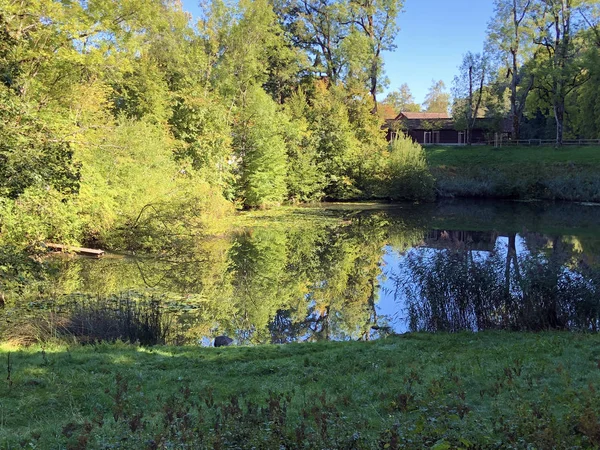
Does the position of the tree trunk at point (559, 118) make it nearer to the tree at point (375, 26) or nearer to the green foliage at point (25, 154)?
the tree at point (375, 26)

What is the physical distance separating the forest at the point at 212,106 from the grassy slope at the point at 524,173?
4310 millimetres

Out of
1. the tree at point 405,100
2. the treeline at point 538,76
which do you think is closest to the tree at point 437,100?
the tree at point 405,100

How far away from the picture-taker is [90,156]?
1706cm

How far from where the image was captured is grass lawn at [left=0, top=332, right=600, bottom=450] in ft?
10.9

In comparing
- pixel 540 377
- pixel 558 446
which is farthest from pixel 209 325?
pixel 558 446

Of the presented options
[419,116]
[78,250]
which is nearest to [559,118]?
[419,116]

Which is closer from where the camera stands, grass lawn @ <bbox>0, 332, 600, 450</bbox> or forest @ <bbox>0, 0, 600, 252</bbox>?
grass lawn @ <bbox>0, 332, 600, 450</bbox>

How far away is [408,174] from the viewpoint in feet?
123

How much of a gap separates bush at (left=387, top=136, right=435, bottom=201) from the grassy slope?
2.57 meters

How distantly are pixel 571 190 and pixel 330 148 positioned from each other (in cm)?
1782

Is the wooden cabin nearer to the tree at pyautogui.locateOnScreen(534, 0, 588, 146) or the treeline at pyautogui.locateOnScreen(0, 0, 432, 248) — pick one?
the tree at pyautogui.locateOnScreen(534, 0, 588, 146)

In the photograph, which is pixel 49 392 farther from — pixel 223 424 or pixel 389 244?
pixel 389 244

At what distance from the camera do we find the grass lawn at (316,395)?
332cm

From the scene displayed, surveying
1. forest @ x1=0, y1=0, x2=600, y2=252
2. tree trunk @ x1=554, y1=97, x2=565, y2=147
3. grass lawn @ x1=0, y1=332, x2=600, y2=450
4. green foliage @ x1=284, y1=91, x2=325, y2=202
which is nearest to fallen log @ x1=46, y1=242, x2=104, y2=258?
forest @ x1=0, y1=0, x2=600, y2=252
